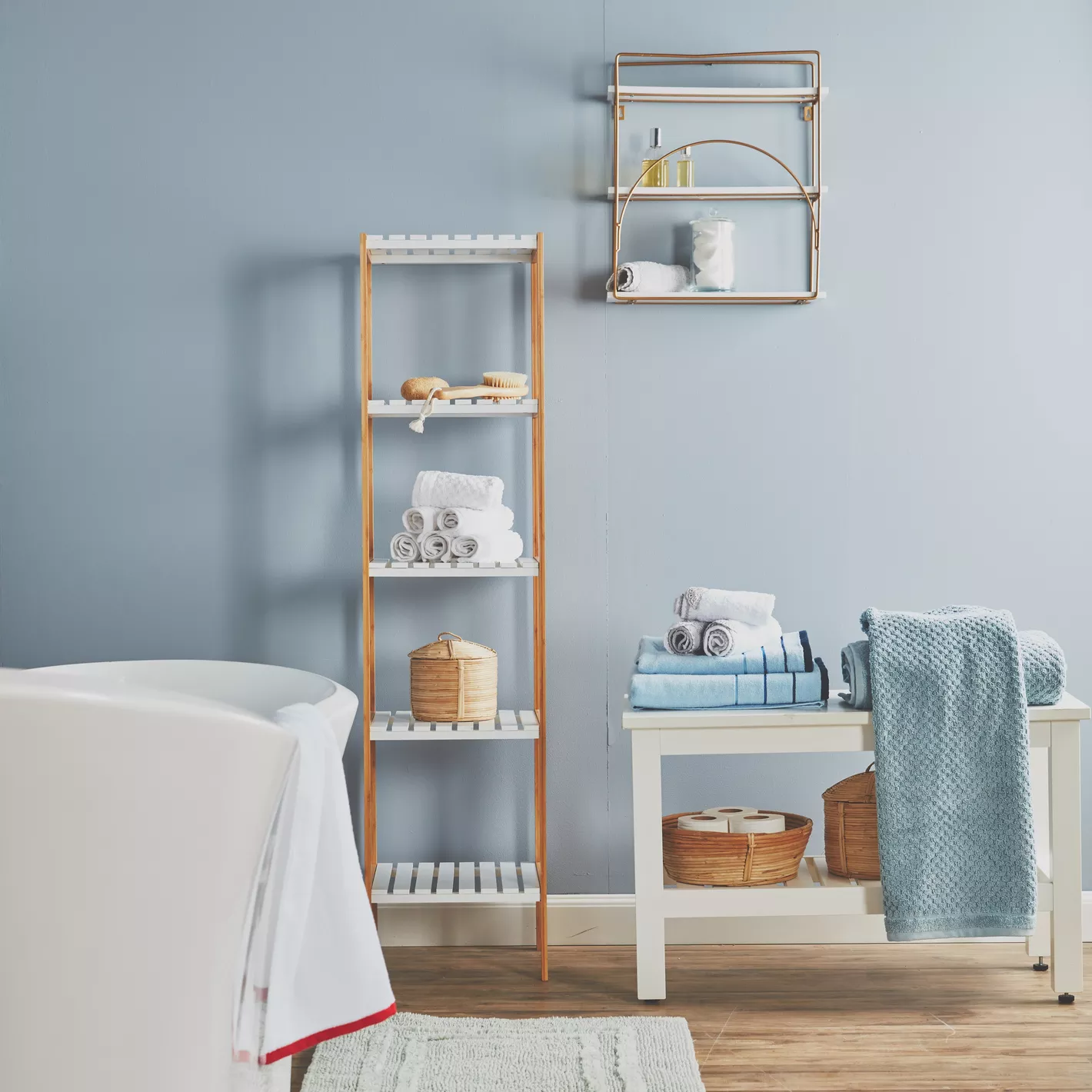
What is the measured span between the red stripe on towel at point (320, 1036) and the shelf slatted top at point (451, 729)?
0.92m

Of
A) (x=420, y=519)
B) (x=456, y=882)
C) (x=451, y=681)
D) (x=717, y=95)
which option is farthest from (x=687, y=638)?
(x=717, y=95)

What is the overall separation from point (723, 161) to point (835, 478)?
0.78 meters

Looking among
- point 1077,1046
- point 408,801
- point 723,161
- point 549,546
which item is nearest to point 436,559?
point 549,546

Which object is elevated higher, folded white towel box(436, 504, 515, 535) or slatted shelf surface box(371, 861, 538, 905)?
folded white towel box(436, 504, 515, 535)

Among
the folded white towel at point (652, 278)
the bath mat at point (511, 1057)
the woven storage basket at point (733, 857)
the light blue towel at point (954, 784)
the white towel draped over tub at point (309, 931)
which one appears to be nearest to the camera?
the white towel draped over tub at point (309, 931)

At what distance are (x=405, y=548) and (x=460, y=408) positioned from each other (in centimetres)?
32

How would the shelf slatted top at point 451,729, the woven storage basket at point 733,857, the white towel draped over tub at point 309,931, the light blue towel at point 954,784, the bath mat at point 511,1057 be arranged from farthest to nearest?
the shelf slatted top at point 451,729
the woven storage basket at point 733,857
the light blue towel at point 954,784
the bath mat at point 511,1057
the white towel draped over tub at point 309,931

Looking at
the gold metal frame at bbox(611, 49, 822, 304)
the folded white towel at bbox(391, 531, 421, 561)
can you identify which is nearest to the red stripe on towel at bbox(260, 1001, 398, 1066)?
the folded white towel at bbox(391, 531, 421, 561)

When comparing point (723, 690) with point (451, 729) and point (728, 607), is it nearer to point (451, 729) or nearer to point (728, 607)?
point (728, 607)

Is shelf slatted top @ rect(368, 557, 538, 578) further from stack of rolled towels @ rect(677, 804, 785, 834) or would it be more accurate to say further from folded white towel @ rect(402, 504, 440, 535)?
stack of rolled towels @ rect(677, 804, 785, 834)

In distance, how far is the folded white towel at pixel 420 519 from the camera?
2.48 meters

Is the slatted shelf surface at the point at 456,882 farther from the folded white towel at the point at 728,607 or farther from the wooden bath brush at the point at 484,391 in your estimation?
the wooden bath brush at the point at 484,391

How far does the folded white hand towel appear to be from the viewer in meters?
2.37

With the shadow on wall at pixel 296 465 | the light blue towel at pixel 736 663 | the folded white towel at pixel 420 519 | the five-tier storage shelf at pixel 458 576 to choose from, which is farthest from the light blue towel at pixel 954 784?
the shadow on wall at pixel 296 465
